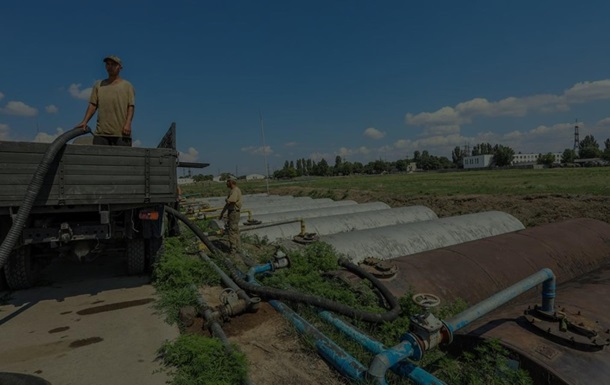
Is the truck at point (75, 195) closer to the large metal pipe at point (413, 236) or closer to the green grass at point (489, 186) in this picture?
the large metal pipe at point (413, 236)

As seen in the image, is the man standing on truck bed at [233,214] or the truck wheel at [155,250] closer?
the truck wheel at [155,250]

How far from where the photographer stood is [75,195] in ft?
15.6

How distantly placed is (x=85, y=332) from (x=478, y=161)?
15578 centimetres

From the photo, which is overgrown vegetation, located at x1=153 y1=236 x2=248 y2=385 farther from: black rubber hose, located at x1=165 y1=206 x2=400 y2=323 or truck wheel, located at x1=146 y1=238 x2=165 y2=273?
truck wheel, located at x1=146 y1=238 x2=165 y2=273

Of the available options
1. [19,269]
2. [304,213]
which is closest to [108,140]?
[19,269]

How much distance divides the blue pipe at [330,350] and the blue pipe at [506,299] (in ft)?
3.10

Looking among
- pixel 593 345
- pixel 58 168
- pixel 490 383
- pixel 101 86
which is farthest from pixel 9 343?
pixel 593 345

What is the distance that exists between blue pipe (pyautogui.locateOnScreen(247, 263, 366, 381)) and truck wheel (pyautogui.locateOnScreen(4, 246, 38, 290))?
4444 millimetres

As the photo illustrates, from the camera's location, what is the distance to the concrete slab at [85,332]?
3.52 m

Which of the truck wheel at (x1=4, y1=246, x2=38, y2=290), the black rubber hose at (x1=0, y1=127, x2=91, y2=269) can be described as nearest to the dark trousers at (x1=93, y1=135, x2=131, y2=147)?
the black rubber hose at (x1=0, y1=127, x2=91, y2=269)

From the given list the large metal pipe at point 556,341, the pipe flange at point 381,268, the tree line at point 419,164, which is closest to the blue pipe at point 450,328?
the large metal pipe at point 556,341

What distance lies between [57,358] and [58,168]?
2.38 metres

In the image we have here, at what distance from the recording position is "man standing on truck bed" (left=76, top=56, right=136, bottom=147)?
18.5 feet

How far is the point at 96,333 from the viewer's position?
4.39m
